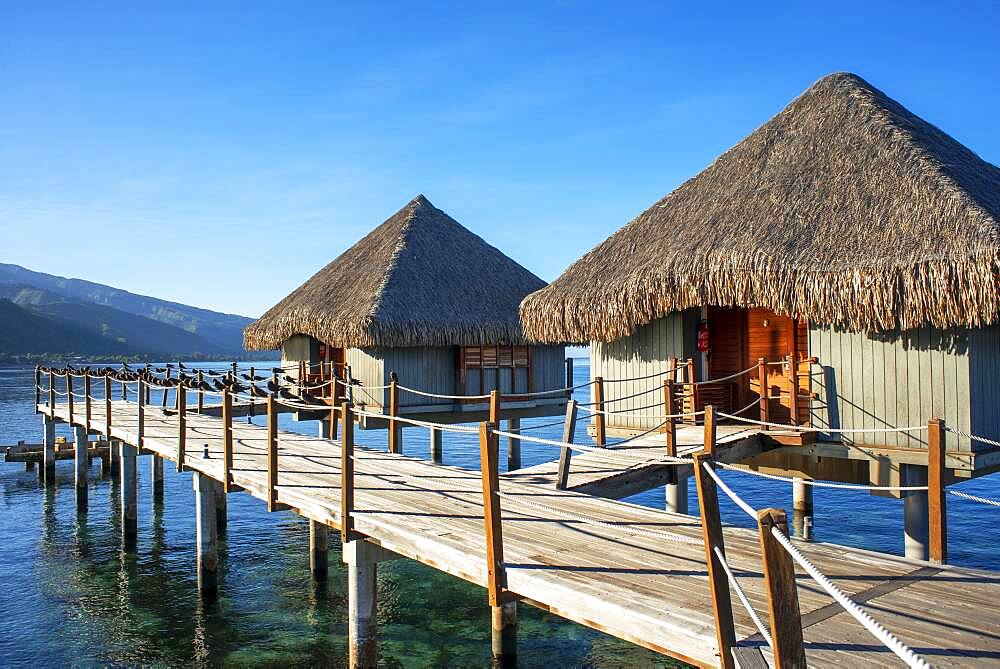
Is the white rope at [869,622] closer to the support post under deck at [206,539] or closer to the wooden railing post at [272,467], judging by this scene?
the wooden railing post at [272,467]

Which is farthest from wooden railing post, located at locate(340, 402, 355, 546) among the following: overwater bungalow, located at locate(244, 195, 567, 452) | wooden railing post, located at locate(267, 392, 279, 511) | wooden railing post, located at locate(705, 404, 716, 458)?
overwater bungalow, located at locate(244, 195, 567, 452)

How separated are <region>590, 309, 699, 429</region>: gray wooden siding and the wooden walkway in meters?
4.18

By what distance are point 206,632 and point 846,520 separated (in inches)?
574

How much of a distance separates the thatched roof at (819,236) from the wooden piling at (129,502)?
342 inches

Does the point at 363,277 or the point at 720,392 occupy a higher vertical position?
the point at 363,277

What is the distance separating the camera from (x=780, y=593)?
3.49 metres

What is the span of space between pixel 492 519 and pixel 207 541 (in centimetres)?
853

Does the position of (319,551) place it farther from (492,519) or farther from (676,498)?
(492,519)

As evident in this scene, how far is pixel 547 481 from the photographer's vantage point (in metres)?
9.56

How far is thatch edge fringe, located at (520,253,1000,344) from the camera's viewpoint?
973 cm

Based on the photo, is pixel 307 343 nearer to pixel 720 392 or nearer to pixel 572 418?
pixel 720 392

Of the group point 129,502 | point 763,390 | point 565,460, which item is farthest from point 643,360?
point 129,502

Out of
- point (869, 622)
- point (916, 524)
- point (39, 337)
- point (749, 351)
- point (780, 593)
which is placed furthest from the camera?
point (39, 337)

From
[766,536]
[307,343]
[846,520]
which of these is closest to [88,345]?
[307,343]
